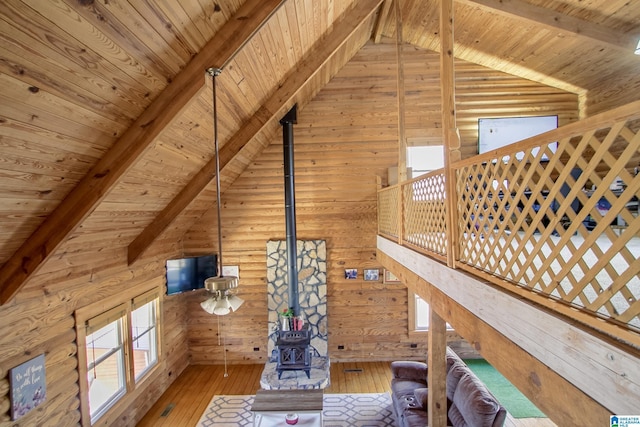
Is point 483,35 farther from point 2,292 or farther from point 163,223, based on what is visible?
point 2,292

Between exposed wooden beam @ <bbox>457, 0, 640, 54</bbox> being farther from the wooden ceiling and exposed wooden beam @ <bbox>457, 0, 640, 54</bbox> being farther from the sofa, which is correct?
the sofa

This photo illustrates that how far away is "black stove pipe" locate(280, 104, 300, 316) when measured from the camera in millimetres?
5254

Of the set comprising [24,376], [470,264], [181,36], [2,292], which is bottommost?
[24,376]

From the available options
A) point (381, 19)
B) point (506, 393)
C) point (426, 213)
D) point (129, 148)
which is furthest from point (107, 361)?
point (381, 19)

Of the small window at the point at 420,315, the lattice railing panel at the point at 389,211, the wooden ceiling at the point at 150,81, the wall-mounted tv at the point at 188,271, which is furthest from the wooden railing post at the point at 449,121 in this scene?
the wall-mounted tv at the point at 188,271

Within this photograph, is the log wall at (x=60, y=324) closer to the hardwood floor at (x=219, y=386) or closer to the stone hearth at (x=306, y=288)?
the hardwood floor at (x=219, y=386)

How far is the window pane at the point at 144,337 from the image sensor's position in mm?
4750

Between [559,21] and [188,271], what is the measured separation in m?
6.19

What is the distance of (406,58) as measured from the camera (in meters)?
5.66

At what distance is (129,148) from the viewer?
2.35 m

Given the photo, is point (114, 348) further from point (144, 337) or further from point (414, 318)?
point (414, 318)

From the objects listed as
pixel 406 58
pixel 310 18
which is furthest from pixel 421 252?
pixel 406 58

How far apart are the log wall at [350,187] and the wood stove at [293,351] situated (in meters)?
0.84

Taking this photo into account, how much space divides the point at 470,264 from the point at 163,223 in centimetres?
374
